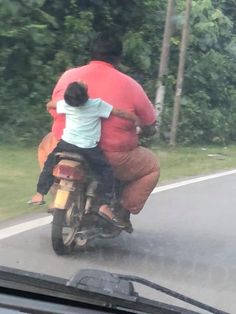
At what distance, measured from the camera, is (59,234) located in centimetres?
684

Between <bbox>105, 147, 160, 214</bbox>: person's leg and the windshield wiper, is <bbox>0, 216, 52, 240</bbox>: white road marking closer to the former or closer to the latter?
<bbox>105, 147, 160, 214</bbox>: person's leg

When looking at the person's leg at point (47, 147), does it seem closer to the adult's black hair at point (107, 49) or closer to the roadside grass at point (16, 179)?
the adult's black hair at point (107, 49)

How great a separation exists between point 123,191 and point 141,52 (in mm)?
13234

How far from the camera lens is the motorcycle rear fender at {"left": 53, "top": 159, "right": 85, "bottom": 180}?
673cm

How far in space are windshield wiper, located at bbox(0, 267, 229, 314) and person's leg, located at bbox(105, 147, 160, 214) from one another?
3.86m

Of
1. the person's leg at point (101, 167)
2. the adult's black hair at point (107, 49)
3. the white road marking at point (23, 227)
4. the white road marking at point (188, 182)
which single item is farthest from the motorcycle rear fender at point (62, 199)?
the white road marking at point (188, 182)

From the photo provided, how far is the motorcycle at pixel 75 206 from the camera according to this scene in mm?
6758

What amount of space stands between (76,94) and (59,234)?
3.60 feet

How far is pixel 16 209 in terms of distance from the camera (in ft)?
30.3

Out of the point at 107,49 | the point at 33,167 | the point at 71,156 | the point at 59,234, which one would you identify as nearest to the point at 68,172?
the point at 71,156

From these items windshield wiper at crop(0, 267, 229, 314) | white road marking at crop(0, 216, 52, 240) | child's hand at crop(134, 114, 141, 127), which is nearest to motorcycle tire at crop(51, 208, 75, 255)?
white road marking at crop(0, 216, 52, 240)

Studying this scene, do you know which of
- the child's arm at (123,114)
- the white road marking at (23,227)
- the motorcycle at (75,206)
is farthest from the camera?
the white road marking at (23,227)

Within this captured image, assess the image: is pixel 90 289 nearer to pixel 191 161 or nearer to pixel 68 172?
pixel 68 172

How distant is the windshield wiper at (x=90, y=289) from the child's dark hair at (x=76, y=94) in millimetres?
3437
